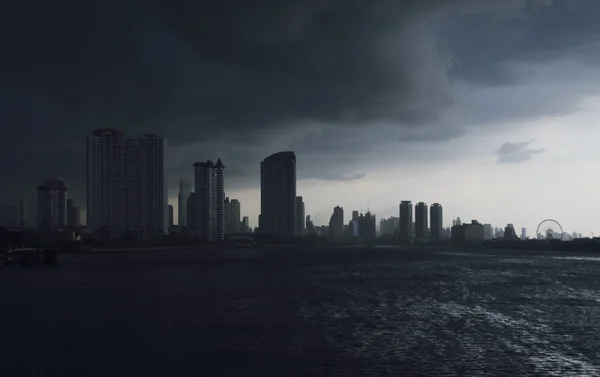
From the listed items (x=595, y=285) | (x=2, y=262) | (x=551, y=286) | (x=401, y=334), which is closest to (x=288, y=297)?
(x=401, y=334)

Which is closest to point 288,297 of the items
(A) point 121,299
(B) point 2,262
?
(A) point 121,299

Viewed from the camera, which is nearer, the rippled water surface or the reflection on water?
the rippled water surface

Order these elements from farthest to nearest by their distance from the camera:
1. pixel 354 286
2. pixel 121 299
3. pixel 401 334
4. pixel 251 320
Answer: pixel 354 286 → pixel 121 299 → pixel 251 320 → pixel 401 334

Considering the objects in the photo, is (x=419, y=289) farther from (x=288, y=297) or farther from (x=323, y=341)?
(x=323, y=341)

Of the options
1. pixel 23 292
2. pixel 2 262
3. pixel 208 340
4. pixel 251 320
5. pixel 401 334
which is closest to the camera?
pixel 208 340

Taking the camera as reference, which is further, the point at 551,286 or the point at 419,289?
the point at 551,286

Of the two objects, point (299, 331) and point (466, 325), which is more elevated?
point (299, 331)

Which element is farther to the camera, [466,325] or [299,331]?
[466,325]
